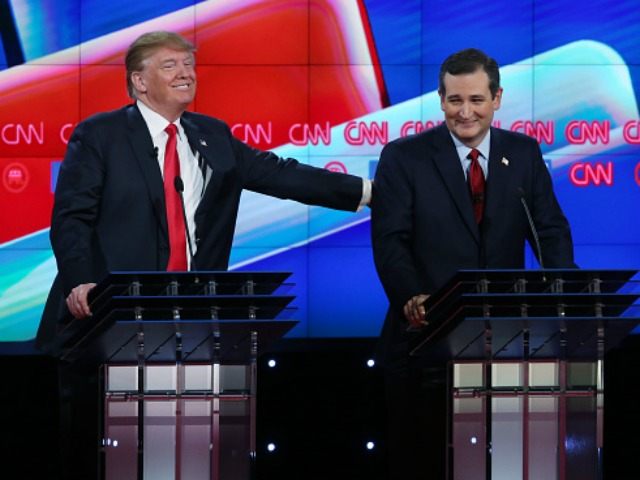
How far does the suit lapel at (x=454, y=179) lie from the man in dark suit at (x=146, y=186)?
668mm

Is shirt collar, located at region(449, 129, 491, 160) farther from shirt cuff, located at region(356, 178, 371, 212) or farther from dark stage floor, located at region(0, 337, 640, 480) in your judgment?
dark stage floor, located at region(0, 337, 640, 480)

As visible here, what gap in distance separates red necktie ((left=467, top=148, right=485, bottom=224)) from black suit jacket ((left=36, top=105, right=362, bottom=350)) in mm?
754

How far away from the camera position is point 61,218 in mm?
4938

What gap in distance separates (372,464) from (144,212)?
1.42 m

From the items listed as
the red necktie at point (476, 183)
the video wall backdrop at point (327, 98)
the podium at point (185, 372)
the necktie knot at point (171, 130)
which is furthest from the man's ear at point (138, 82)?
the video wall backdrop at point (327, 98)

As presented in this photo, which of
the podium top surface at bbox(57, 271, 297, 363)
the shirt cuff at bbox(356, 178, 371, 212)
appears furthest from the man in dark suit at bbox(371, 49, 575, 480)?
the podium top surface at bbox(57, 271, 297, 363)

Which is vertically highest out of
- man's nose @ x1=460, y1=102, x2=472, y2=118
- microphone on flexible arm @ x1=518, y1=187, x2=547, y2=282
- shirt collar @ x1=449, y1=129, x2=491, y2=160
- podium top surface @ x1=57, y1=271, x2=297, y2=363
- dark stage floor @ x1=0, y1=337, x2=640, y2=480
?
man's nose @ x1=460, y1=102, x2=472, y2=118

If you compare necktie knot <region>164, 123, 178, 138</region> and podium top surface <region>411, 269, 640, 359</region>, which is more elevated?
necktie knot <region>164, 123, 178, 138</region>

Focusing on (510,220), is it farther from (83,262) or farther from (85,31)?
(85,31)

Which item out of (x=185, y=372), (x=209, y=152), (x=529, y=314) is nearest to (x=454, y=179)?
(x=209, y=152)

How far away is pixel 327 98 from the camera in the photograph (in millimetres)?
8617

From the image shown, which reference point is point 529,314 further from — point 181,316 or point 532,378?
point 181,316

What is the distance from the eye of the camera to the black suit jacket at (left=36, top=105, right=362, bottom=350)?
16.2 feet

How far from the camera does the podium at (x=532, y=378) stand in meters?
4.27
